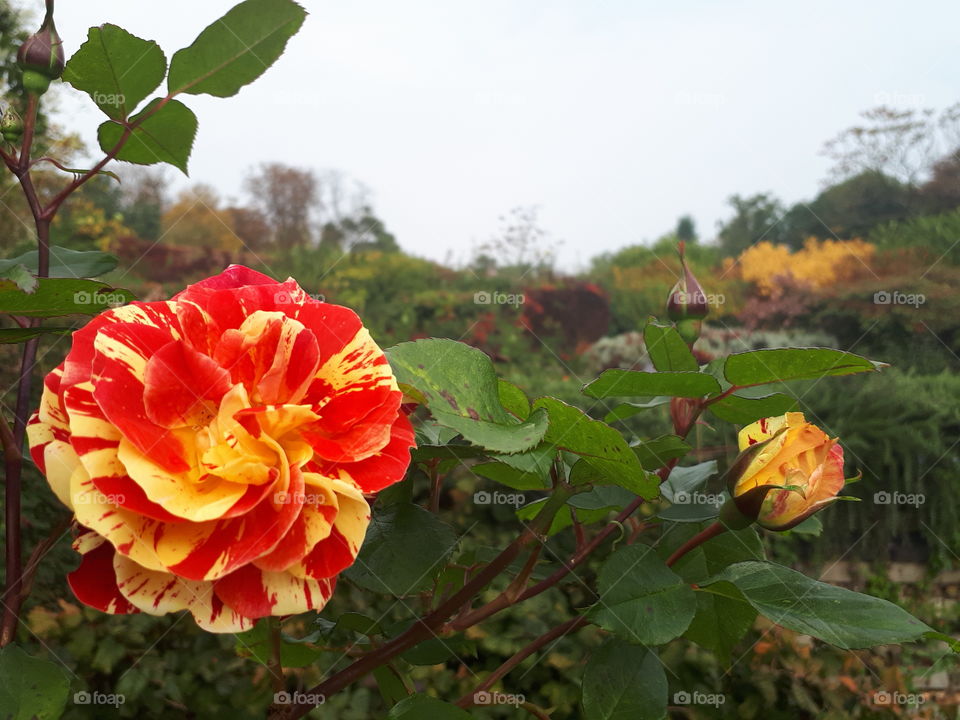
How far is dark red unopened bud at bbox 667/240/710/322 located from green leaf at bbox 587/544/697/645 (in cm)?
20

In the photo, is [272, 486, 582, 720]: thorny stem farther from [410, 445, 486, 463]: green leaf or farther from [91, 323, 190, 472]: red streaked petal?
[91, 323, 190, 472]: red streaked petal

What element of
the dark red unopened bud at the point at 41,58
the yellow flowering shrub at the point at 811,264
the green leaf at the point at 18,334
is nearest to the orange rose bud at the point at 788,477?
the green leaf at the point at 18,334

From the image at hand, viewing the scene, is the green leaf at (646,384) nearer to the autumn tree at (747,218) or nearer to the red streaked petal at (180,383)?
the red streaked petal at (180,383)

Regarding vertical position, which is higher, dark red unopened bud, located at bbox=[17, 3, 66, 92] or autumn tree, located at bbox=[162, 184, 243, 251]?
autumn tree, located at bbox=[162, 184, 243, 251]

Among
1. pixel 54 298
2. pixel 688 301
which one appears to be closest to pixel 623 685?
pixel 688 301

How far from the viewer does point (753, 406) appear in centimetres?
43

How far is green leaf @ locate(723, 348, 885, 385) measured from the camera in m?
0.36

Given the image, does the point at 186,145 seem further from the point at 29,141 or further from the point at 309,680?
the point at 309,680

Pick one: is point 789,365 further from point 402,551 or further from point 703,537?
point 402,551

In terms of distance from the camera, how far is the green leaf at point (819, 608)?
1.16 feet

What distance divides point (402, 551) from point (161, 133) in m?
0.29

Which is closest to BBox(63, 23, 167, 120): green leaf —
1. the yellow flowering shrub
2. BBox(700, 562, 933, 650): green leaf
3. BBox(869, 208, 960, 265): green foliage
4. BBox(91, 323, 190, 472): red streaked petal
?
BBox(91, 323, 190, 472): red streaked petal

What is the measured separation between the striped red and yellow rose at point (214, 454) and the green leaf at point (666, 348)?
6.9 inches

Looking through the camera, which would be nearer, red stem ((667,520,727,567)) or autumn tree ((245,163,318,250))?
red stem ((667,520,727,567))
